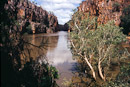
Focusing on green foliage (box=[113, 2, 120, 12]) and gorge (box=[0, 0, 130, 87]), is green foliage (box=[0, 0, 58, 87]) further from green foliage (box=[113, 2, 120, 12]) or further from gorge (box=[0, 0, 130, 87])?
green foliage (box=[113, 2, 120, 12])

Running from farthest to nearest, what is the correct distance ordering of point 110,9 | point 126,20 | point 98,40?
point 110,9 → point 126,20 → point 98,40

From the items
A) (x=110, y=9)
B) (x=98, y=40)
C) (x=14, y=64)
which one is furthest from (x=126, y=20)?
(x=14, y=64)

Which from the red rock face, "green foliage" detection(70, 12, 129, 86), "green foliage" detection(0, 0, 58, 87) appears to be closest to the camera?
"green foliage" detection(0, 0, 58, 87)

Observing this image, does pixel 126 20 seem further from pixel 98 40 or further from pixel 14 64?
pixel 14 64

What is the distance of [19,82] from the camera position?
3.78 meters

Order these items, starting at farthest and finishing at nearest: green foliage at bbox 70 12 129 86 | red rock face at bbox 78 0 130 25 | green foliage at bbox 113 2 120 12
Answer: green foliage at bbox 113 2 120 12 → red rock face at bbox 78 0 130 25 → green foliage at bbox 70 12 129 86

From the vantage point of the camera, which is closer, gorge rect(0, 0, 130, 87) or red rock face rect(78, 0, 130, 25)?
gorge rect(0, 0, 130, 87)

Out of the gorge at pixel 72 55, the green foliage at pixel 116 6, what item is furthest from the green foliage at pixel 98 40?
the green foliage at pixel 116 6

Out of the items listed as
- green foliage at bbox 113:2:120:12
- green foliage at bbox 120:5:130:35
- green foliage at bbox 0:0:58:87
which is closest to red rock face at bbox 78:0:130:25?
green foliage at bbox 113:2:120:12

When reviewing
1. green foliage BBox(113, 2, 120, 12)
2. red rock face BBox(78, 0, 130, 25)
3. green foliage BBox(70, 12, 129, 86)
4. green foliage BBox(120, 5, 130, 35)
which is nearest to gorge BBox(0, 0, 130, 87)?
green foliage BBox(70, 12, 129, 86)

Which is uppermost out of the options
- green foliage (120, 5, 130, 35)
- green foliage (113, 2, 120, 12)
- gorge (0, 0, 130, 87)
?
green foliage (113, 2, 120, 12)

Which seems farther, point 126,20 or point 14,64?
point 126,20

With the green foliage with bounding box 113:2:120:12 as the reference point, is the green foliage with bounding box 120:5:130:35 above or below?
below

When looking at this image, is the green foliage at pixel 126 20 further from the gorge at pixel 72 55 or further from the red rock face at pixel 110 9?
the gorge at pixel 72 55
